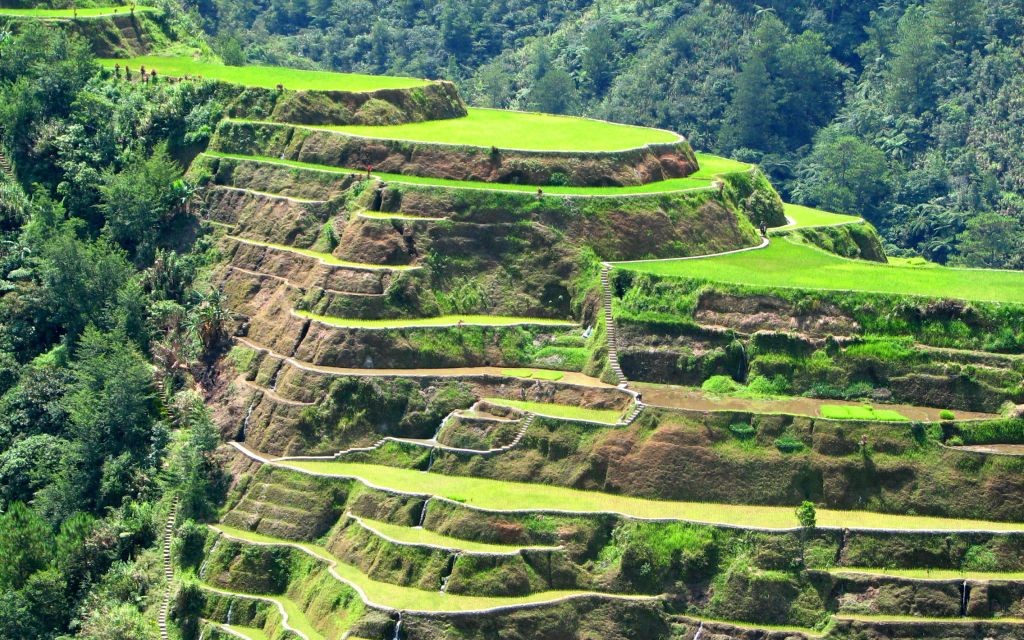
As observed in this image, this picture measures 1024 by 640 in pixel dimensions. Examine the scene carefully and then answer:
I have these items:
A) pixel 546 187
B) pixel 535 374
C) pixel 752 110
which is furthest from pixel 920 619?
pixel 752 110

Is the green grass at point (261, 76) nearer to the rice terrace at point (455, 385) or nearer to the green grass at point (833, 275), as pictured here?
the rice terrace at point (455, 385)

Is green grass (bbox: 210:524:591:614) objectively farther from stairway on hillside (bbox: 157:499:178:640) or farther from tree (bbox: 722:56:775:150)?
tree (bbox: 722:56:775:150)

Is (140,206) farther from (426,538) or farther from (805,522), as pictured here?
(805,522)

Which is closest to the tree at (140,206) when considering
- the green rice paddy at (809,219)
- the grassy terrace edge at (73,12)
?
the grassy terrace edge at (73,12)

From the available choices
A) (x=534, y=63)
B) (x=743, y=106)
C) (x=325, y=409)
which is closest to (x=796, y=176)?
(x=743, y=106)

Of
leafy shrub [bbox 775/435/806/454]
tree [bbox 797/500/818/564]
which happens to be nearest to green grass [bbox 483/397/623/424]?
leafy shrub [bbox 775/435/806/454]
